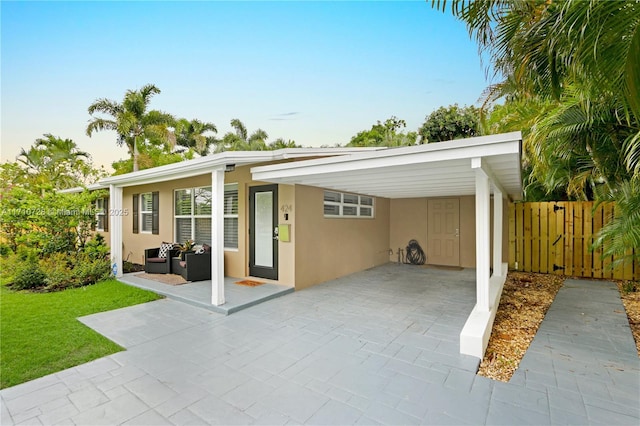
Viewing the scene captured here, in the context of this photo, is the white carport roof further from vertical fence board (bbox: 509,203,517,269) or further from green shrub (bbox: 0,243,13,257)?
green shrub (bbox: 0,243,13,257)

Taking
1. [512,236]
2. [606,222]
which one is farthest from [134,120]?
[606,222]

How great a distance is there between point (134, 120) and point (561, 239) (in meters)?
18.3

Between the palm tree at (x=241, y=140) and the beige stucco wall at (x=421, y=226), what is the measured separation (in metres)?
14.9

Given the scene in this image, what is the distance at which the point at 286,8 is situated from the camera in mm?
8164

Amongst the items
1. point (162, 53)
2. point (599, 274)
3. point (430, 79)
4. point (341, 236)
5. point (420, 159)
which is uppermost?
point (430, 79)

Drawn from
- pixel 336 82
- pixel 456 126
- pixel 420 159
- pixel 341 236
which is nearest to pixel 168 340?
pixel 420 159

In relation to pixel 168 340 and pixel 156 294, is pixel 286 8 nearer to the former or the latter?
pixel 156 294

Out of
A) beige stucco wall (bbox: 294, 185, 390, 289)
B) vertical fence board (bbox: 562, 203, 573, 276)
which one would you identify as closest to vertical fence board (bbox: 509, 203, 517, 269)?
vertical fence board (bbox: 562, 203, 573, 276)

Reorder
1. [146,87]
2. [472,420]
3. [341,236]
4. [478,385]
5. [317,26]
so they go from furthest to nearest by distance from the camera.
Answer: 1. [146,87]
2. [317,26]
3. [341,236]
4. [478,385]
5. [472,420]

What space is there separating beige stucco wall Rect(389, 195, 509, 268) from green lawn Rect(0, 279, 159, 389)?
7.63 meters

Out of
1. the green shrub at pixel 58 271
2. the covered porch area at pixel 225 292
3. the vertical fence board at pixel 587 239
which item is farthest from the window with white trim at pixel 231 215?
the vertical fence board at pixel 587 239

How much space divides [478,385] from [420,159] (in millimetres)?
2554

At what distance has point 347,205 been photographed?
8.22m

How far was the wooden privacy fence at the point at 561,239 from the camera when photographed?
786 centimetres
